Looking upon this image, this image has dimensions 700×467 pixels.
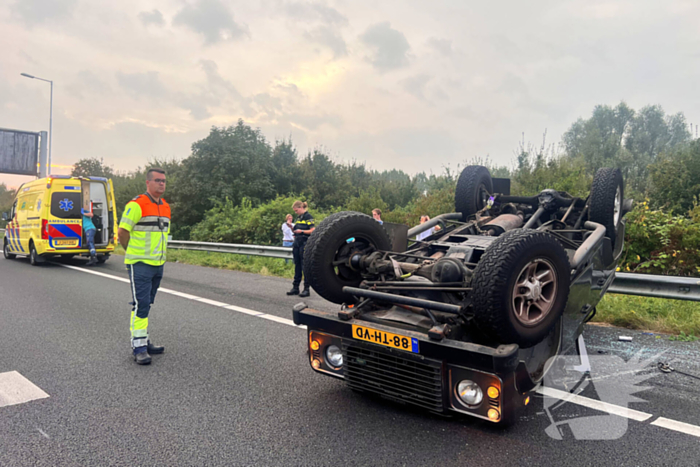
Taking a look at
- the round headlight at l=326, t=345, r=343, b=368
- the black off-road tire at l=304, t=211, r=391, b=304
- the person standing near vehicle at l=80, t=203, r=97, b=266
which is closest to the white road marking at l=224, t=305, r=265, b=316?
the black off-road tire at l=304, t=211, r=391, b=304

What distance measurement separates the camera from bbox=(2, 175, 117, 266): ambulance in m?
12.7

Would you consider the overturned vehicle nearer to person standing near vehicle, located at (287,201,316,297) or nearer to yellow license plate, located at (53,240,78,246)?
person standing near vehicle, located at (287,201,316,297)

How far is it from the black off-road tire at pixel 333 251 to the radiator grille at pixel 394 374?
0.58 meters

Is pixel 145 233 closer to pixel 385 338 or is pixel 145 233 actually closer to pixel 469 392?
pixel 385 338

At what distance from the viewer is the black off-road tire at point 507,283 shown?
2695mm

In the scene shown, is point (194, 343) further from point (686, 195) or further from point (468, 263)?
point (686, 195)

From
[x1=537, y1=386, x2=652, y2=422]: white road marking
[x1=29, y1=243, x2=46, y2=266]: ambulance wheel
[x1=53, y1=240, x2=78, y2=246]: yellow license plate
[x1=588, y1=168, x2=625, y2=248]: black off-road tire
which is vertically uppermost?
[x1=588, y1=168, x2=625, y2=248]: black off-road tire

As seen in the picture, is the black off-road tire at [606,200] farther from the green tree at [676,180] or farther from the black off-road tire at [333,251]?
the green tree at [676,180]

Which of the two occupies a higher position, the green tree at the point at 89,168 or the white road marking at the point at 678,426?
the green tree at the point at 89,168

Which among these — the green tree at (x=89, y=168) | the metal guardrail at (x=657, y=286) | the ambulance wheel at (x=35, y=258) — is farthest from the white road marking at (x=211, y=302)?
the green tree at (x=89, y=168)

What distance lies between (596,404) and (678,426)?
48 cm

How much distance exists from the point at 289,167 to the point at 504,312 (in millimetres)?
25734

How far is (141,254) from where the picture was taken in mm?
4426

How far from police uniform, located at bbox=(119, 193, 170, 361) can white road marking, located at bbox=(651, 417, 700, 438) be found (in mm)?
4173
